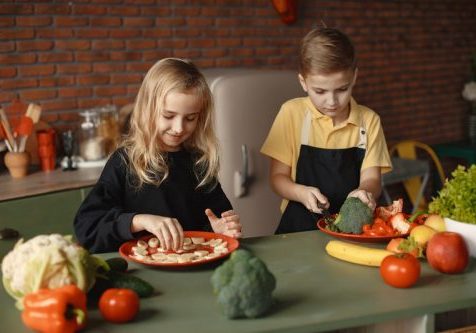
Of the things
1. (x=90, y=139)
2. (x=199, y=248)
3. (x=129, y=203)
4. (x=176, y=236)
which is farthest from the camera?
(x=90, y=139)

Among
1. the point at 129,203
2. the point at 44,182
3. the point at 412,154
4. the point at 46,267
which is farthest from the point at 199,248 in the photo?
the point at 412,154

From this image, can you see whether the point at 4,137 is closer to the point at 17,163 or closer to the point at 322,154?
the point at 17,163

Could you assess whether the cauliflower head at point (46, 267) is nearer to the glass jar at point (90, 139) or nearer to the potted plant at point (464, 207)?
the potted plant at point (464, 207)

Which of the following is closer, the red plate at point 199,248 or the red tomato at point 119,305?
the red tomato at point 119,305

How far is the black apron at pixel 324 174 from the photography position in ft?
8.77

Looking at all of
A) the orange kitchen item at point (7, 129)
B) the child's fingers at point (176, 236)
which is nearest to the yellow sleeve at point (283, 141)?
the child's fingers at point (176, 236)

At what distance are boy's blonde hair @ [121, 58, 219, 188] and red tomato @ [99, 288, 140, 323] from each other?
825 mm

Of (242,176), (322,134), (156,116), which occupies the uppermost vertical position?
(156,116)

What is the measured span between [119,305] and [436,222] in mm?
1046

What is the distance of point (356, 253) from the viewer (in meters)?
1.87

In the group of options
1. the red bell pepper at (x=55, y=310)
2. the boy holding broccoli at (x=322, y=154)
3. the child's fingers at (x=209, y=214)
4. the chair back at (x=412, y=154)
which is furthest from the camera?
the chair back at (x=412, y=154)

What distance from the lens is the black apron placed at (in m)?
2.67

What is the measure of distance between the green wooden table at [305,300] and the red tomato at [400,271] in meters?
0.02

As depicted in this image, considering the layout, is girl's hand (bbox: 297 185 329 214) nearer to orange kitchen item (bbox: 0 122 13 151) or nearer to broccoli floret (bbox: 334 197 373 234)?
broccoli floret (bbox: 334 197 373 234)
